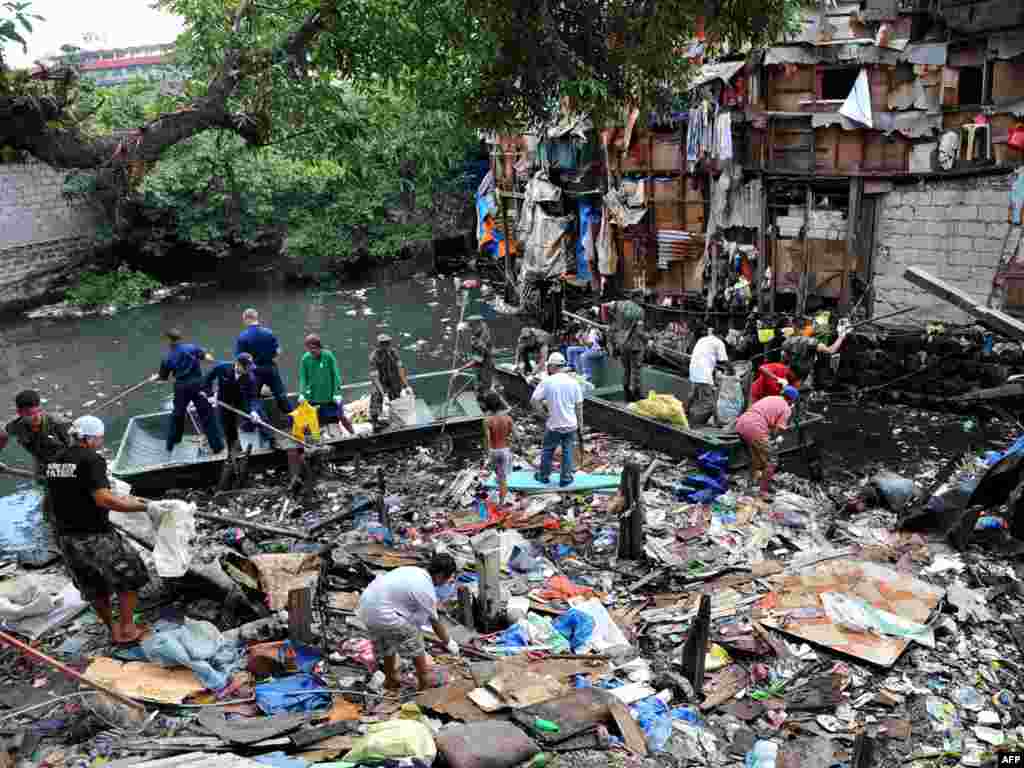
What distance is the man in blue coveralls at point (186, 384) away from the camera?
1073cm

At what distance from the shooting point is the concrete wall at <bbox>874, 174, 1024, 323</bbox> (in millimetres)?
13930

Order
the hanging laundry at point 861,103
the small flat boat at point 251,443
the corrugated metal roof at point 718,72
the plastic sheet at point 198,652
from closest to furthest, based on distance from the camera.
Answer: the plastic sheet at point 198,652, the small flat boat at point 251,443, the hanging laundry at point 861,103, the corrugated metal roof at point 718,72

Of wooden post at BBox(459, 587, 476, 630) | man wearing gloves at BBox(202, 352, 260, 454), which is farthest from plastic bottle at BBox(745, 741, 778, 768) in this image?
man wearing gloves at BBox(202, 352, 260, 454)

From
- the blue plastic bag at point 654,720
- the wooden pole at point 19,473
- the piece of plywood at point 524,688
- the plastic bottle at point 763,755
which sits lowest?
the plastic bottle at point 763,755

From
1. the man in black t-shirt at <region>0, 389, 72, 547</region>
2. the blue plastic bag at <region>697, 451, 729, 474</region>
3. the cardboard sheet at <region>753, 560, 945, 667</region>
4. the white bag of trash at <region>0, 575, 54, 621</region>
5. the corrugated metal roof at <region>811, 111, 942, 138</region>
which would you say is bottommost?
the cardboard sheet at <region>753, 560, 945, 667</region>

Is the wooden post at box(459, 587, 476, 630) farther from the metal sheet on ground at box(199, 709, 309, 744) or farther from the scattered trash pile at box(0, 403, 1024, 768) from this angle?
the metal sheet on ground at box(199, 709, 309, 744)

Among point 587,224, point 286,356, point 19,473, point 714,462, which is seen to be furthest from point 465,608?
point 286,356

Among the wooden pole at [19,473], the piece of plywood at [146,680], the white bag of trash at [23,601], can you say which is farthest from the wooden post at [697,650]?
the wooden pole at [19,473]

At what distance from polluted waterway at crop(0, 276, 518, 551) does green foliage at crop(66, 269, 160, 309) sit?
73cm

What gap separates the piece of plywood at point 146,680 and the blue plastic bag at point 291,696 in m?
0.47

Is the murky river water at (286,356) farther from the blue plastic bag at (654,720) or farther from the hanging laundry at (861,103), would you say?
the blue plastic bag at (654,720)

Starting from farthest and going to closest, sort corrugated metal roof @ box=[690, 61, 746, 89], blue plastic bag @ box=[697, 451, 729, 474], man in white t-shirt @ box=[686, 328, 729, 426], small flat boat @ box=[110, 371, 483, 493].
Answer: corrugated metal roof @ box=[690, 61, 746, 89] < man in white t-shirt @ box=[686, 328, 729, 426] < small flat boat @ box=[110, 371, 483, 493] < blue plastic bag @ box=[697, 451, 729, 474]

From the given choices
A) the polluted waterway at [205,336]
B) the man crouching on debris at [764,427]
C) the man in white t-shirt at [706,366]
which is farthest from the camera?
the polluted waterway at [205,336]

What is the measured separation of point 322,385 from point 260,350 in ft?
2.97
